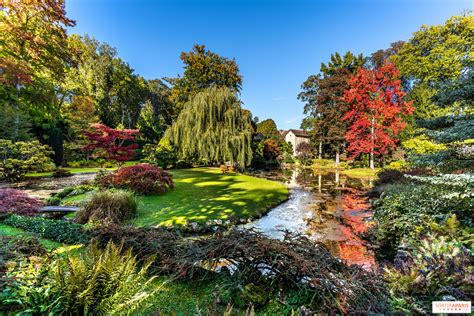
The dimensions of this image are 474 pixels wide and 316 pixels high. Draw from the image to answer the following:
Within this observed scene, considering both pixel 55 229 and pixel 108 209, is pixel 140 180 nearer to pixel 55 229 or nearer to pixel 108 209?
pixel 108 209

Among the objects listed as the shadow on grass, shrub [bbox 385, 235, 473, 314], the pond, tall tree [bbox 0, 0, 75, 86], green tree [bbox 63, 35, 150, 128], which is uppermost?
green tree [bbox 63, 35, 150, 128]

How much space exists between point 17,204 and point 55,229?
2.77 m

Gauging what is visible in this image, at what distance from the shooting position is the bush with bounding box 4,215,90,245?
10.5 ft

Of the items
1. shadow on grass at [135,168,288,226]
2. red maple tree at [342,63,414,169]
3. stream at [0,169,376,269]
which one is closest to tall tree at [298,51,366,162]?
red maple tree at [342,63,414,169]

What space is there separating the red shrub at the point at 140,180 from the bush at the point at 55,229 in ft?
11.0

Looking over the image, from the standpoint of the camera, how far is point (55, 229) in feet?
11.5

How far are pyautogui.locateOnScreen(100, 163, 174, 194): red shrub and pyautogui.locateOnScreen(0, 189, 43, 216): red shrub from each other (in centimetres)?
218

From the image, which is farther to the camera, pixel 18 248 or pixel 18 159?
pixel 18 159

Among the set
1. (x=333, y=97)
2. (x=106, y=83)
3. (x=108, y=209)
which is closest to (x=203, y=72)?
(x=106, y=83)

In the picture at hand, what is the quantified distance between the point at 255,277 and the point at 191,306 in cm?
61

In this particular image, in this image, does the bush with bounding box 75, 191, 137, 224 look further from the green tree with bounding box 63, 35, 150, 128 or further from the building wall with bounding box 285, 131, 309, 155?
the building wall with bounding box 285, 131, 309, 155

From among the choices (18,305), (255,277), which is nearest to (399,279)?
(255,277)

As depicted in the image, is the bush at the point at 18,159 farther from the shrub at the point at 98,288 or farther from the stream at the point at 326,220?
the shrub at the point at 98,288

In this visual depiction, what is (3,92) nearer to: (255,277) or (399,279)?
(255,277)
